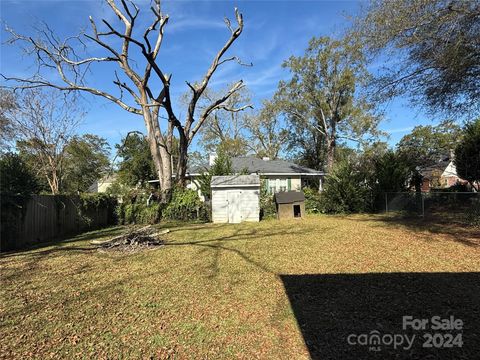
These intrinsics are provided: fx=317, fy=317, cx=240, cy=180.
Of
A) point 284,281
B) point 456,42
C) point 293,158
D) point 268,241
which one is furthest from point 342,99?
point 284,281

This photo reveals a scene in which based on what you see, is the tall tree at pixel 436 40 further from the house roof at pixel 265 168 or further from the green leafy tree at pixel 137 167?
the green leafy tree at pixel 137 167

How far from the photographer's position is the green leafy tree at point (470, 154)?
16.7 m

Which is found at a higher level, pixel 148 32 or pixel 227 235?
pixel 148 32

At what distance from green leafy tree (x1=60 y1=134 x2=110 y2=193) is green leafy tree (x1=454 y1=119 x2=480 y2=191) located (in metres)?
31.0

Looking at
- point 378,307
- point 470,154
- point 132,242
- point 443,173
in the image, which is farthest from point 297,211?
point 443,173

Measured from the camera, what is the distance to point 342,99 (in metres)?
26.9

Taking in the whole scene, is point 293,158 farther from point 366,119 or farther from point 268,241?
point 268,241

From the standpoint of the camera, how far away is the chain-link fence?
1361cm

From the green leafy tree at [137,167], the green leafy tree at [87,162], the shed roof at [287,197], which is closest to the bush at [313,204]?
the shed roof at [287,197]

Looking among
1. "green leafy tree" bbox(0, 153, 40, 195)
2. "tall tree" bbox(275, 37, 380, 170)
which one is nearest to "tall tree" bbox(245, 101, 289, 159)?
"tall tree" bbox(275, 37, 380, 170)

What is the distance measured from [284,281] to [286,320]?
152 centimetres

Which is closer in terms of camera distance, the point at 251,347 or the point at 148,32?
the point at 251,347

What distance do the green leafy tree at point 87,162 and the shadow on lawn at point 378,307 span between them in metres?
32.2

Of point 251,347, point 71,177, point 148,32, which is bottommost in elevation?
point 251,347
